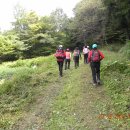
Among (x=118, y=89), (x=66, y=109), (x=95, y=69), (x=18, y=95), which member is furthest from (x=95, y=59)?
(x=18, y=95)

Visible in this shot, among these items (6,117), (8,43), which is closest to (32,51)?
(8,43)

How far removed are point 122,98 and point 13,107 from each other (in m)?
4.18

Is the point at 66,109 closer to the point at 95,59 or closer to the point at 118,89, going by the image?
the point at 118,89

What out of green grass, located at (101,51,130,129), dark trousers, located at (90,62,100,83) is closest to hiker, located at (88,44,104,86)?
dark trousers, located at (90,62,100,83)

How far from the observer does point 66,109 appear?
393 inches

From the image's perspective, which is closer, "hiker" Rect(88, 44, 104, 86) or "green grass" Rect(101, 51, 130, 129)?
"green grass" Rect(101, 51, 130, 129)

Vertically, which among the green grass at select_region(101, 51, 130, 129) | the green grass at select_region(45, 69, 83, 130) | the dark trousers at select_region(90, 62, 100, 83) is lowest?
the green grass at select_region(45, 69, 83, 130)

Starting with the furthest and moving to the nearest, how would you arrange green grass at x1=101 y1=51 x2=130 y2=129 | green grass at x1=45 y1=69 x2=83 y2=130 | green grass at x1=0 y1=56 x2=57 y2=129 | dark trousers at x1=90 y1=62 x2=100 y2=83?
dark trousers at x1=90 y1=62 x2=100 y2=83 → green grass at x1=0 y1=56 x2=57 y2=129 → green grass at x1=45 y1=69 x2=83 y2=130 → green grass at x1=101 y1=51 x2=130 y2=129

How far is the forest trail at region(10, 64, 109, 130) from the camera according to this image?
8617 mm

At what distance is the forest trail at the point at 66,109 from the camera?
8617 mm

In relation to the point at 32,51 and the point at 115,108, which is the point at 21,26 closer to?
the point at 32,51

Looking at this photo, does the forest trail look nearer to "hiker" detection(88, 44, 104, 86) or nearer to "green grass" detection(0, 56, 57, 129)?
"green grass" detection(0, 56, 57, 129)

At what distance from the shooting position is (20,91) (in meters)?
13.3

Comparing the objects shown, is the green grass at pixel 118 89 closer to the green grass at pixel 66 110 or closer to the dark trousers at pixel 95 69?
the dark trousers at pixel 95 69
